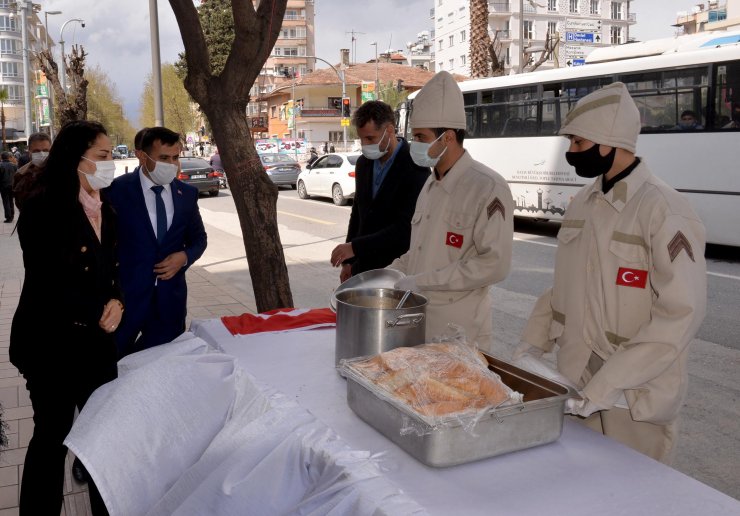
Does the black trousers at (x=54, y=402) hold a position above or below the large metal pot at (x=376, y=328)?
below

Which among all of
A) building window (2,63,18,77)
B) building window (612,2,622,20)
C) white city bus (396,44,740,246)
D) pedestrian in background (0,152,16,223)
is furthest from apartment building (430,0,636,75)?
pedestrian in background (0,152,16,223)

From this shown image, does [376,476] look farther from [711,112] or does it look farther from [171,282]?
[711,112]

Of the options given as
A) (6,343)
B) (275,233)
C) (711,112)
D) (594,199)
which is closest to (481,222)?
(594,199)

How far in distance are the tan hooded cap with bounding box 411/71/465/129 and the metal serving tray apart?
1.42 m

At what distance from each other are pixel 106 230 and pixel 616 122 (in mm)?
2251

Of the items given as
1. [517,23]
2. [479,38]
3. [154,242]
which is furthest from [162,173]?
[517,23]

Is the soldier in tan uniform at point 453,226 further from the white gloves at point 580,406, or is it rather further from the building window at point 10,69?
the building window at point 10,69

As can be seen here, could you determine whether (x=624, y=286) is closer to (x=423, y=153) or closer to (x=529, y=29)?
(x=423, y=153)

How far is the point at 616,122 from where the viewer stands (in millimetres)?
2369

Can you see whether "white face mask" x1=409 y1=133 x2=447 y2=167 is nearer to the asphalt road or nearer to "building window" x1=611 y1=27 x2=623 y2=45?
the asphalt road

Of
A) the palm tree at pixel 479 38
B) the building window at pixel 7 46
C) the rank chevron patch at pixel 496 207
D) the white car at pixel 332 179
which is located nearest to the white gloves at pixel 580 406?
the rank chevron patch at pixel 496 207

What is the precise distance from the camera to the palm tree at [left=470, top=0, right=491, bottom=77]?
914 inches

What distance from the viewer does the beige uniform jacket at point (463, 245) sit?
9.12 ft

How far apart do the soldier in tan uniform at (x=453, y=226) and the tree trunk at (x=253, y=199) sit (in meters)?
1.93
